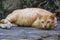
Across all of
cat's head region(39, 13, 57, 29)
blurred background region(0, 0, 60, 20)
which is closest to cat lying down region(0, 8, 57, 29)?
cat's head region(39, 13, 57, 29)

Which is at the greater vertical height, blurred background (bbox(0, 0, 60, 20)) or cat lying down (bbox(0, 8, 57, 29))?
blurred background (bbox(0, 0, 60, 20))

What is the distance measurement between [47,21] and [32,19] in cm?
45

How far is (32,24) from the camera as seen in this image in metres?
4.88

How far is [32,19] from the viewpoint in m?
4.86

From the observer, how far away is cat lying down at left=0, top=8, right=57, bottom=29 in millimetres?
4555

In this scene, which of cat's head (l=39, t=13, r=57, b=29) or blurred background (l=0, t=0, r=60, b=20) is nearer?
cat's head (l=39, t=13, r=57, b=29)

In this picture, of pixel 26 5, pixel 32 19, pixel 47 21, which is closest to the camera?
pixel 47 21

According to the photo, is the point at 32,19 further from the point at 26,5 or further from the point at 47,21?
the point at 26,5

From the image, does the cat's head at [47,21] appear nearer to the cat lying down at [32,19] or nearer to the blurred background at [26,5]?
the cat lying down at [32,19]

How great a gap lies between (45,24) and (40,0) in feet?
5.51

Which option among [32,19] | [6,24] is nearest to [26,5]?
[32,19]

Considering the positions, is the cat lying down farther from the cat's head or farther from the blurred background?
the blurred background

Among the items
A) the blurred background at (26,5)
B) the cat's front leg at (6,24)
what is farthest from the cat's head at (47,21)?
the blurred background at (26,5)

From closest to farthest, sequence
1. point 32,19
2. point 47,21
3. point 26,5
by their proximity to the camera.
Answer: point 47,21 → point 32,19 → point 26,5
